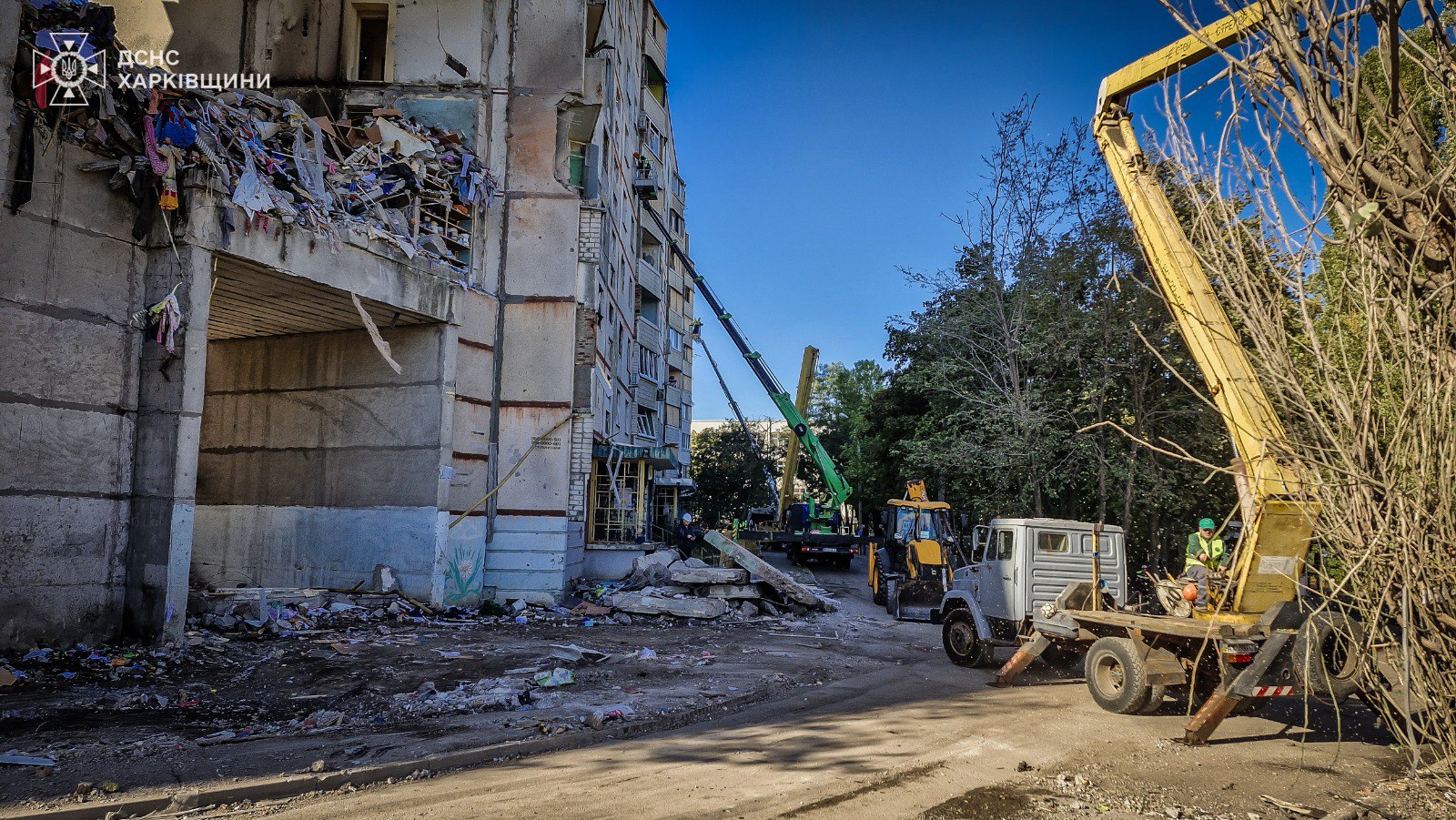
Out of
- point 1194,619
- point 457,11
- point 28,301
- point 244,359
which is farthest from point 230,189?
point 1194,619

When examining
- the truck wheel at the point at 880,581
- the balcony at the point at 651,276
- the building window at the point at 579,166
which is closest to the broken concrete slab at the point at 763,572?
the truck wheel at the point at 880,581

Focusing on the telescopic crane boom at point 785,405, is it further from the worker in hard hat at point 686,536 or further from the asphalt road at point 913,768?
the asphalt road at point 913,768

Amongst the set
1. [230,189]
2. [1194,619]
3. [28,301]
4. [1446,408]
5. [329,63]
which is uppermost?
[329,63]

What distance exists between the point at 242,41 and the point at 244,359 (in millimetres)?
7380

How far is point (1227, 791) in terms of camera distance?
6168 millimetres

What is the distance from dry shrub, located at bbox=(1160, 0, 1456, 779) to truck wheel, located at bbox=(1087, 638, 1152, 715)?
13.3 feet

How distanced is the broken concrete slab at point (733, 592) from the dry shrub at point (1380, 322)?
12968 mm

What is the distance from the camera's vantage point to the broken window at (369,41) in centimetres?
1873

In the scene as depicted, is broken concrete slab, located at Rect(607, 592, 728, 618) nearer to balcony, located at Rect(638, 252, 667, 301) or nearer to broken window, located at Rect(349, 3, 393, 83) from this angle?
broken window, located at Rect(349, 3, 393, 83)

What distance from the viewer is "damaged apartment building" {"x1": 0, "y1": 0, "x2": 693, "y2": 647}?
9.88 meters

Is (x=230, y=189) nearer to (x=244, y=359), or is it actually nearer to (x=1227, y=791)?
(x=244, y=359)

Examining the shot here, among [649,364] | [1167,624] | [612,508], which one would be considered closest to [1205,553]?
[1167,624]

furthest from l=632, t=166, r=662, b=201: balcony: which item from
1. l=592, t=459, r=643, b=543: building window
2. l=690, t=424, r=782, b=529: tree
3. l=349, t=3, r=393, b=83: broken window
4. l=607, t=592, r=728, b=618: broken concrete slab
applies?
l=607, t=592, r=728, b=618: broken concrete slab

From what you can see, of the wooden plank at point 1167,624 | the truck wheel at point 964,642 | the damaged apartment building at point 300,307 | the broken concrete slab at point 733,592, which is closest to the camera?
the wooden plank at point 1167,624
